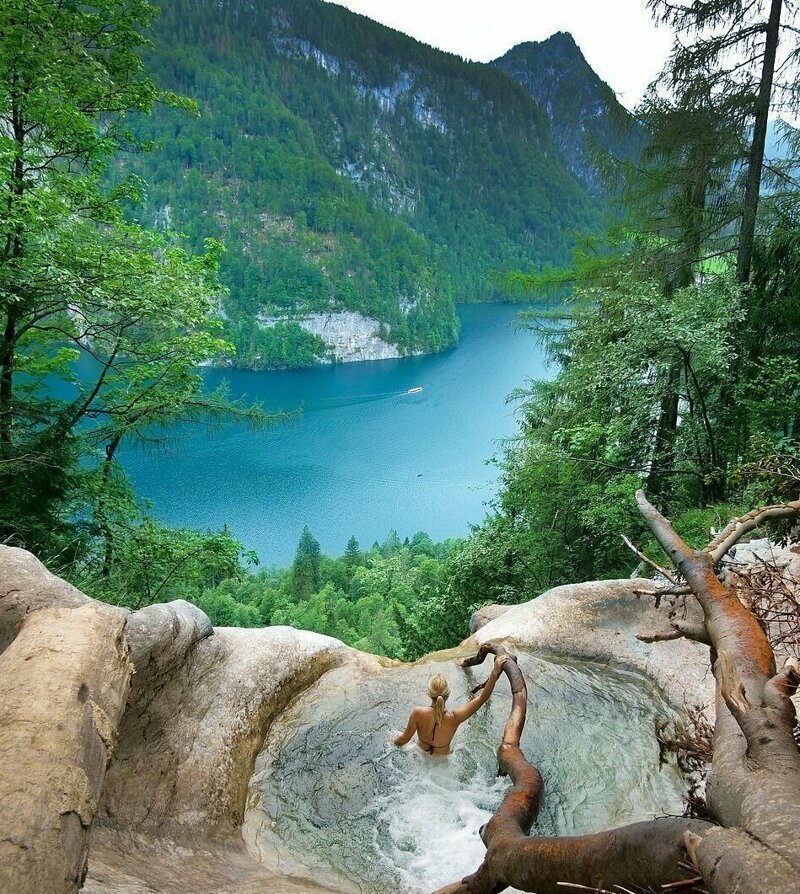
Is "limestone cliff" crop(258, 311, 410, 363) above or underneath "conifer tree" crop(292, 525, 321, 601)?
above

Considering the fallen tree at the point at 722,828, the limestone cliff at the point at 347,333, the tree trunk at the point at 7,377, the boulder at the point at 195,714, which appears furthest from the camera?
the limestone cliff at the point at 347,333

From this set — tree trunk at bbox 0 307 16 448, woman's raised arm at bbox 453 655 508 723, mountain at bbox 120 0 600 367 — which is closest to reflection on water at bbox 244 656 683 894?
woman's raised arm at bbox 453 655 508 723

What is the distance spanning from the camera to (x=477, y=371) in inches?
2795

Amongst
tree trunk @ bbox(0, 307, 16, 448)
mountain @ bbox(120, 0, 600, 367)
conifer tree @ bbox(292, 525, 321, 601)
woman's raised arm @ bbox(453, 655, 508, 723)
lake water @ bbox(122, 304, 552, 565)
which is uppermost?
mountain @ bbox(120, 0, 600, 367)

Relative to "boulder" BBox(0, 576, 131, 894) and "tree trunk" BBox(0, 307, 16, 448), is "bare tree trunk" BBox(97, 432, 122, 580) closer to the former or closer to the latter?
"tree trunk" BBox(0, 307, 16, 448)

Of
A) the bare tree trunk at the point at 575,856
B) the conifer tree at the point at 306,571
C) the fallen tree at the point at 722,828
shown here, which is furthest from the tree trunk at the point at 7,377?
A: the conifer tree at the point at 306,571

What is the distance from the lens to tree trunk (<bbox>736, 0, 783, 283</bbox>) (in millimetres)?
9438

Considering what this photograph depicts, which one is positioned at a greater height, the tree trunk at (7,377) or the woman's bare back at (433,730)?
the tree trunk at (7,377)

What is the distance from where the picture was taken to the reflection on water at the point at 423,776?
176 inches

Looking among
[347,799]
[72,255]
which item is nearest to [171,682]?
[347,799]

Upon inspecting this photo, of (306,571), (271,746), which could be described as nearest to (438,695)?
(271,746)

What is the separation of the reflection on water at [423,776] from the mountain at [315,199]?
154 ft

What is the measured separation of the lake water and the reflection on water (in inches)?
931

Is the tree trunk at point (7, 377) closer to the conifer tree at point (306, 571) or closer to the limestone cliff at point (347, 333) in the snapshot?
the conifer tree at point (306, 571)
